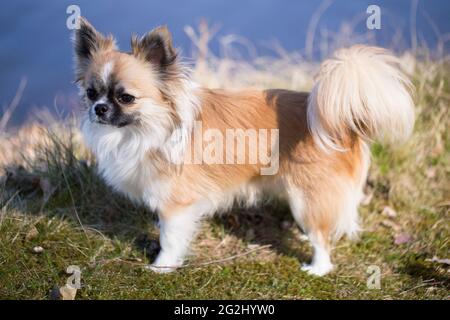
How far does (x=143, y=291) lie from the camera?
329 centimetres

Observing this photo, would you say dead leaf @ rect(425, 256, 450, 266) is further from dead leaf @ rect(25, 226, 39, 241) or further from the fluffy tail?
dead leaf @ rect(25, 226, 39, 241)

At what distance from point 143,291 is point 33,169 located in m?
1.81

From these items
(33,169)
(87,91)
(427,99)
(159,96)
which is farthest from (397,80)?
(33,169)

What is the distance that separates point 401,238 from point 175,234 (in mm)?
1863

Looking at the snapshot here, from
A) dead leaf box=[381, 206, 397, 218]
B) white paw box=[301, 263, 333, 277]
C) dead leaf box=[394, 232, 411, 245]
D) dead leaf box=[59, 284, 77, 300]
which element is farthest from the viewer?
dead leaf box=[381, 206, 397, 218]

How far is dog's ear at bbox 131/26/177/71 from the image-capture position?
3.17m

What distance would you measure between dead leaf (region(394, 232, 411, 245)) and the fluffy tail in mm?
1143

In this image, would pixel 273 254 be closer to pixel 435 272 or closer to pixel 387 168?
pixel 435 272

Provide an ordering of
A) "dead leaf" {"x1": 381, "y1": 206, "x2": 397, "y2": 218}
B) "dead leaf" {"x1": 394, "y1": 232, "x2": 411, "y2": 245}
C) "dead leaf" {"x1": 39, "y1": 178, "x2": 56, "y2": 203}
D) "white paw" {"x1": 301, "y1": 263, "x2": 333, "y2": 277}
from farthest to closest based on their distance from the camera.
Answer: "dead leaf" {"x1": 381, "y1": 206, "x2": 397, "y2": 218} < "dead leaf" {"x1": 39, "y1": 178, "x2": 56, "y2": 203} < "dead leaf" {"x1": 394, "y1": 232, "x2": 411, "y2": 245} < "white paw" {"x1": 301, "y1": 263, "x2": 333, "y2": 277}

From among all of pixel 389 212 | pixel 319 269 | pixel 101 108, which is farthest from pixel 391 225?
pixel 101 108

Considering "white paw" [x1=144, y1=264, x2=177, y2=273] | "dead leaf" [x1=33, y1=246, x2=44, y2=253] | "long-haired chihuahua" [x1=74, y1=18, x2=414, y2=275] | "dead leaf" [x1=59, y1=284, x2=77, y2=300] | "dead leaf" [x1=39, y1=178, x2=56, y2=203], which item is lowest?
"dead leaf" [x1=59, y1=284, x2=77, y2=300]

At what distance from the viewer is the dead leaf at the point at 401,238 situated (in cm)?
406

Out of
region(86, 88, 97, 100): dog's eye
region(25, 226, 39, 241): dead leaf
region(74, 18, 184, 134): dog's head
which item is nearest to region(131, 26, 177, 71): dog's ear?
region(74, 18, 184, 134): dog's head
